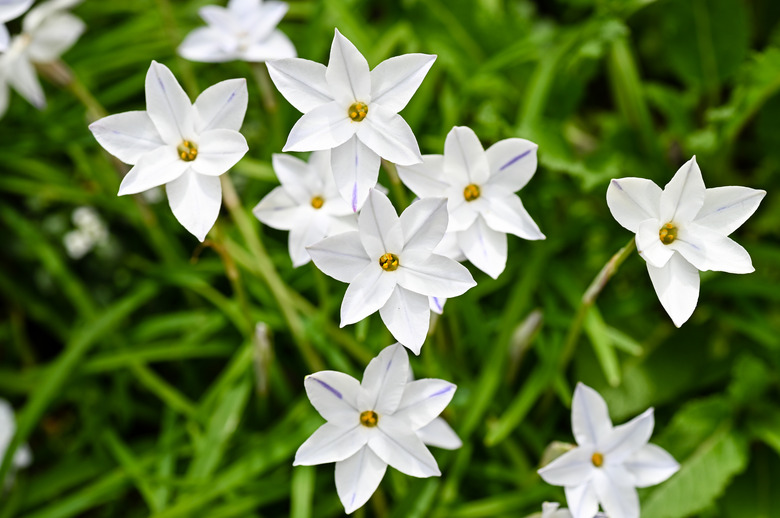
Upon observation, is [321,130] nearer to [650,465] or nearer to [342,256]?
[342,256]

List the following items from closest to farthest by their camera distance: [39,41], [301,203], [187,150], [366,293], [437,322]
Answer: [366,293] < [187,150] < [301,203] < [437,322] < [39,41]

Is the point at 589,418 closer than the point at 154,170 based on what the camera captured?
No

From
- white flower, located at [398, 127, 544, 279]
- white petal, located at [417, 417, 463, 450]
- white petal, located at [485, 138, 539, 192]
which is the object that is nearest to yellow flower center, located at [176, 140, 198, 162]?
white flower, located at [398, 127, 544, 279]

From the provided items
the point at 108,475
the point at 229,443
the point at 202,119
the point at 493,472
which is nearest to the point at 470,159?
the point at 202,119

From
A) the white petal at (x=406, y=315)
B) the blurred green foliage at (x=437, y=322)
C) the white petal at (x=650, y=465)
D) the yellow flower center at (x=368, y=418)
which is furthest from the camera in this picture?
the blurred green foliage at (x=437, y=322)

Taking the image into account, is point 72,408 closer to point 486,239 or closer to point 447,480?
point 447,480

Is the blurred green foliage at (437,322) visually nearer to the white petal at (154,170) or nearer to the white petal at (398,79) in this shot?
the white petal at (154,170)

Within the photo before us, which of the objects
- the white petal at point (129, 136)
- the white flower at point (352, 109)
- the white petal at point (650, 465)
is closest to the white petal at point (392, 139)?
the white flower at point (352, 109)

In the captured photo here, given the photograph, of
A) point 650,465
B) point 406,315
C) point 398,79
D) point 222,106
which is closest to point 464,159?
point 398,79
